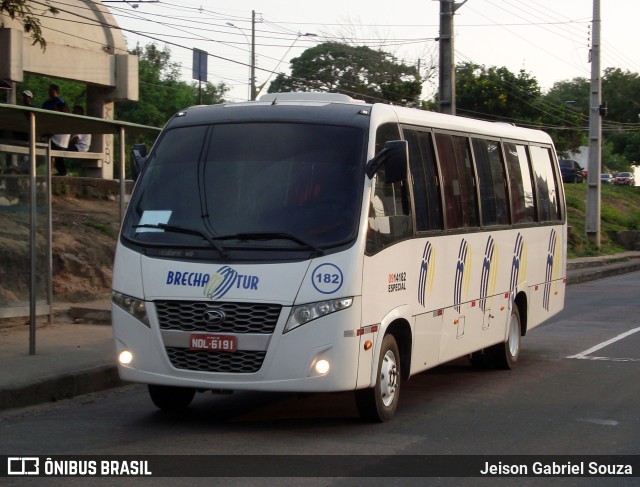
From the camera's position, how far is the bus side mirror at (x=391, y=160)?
8305 millimetres

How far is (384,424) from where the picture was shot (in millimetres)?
8461

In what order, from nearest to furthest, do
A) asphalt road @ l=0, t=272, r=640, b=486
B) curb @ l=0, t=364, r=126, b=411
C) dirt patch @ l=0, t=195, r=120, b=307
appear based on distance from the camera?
asphalt road @ l=0, t=272, r=640, b=486 < curb @ l=0, t=364, r=126, b=411 < dirt patch @ l=0, t=195, r=120, b=307

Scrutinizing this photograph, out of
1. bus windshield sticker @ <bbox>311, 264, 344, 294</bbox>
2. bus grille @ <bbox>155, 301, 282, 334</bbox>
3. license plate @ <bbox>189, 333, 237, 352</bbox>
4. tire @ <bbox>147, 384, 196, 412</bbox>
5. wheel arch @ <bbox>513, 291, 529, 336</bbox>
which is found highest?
bus windshield sticker @ <bbox>311, 264, 344, 294</bbox>

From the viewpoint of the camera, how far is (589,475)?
6.86 m

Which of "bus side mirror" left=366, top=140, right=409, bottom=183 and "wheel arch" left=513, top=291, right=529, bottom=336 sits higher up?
"bus side mirror" left=366, top=140, right=409, bottom=183

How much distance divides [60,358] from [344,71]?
5202 cm

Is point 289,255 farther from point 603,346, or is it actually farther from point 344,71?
point 344,71

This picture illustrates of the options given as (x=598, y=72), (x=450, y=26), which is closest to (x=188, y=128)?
→ (x=450, y=26)

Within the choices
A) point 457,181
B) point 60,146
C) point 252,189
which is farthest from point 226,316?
point 60,146

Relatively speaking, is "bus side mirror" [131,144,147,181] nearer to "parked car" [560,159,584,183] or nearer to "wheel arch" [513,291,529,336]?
"wheel arch" [513,291,529,336]

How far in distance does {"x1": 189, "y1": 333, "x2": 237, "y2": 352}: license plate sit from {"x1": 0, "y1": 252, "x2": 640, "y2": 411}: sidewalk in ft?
7.48

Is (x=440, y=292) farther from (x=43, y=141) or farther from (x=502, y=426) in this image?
(x=43, y=141)

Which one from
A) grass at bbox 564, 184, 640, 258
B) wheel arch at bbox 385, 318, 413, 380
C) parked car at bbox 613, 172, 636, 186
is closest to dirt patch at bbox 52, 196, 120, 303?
wheel arch at bbox 385, 318, 413, 380

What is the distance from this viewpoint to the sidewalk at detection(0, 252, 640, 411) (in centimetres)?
951
